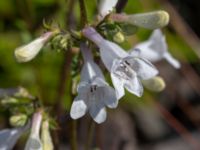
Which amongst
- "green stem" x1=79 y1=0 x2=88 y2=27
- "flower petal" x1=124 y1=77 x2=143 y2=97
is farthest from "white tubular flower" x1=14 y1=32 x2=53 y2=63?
"flower petal" x1=124 y1=77 x2=143 y2=97

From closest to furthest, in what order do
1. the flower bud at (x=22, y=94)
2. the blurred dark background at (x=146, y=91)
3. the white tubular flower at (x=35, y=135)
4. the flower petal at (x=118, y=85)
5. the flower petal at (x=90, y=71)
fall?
the flower petal at (x=118, y=85)
the flower petal at (x=90, y=71)
the white tubular flower at (x=35, y=135)
the flower bud at (x=22, y=94)
the blurred dark background at (x=146, y=91)

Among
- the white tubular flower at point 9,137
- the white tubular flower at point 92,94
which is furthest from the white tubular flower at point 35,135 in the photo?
the white tubular flower at point 92,94

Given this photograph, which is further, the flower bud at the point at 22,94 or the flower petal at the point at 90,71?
the flower bud at the point at 22,94

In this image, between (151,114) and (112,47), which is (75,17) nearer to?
(151,114)

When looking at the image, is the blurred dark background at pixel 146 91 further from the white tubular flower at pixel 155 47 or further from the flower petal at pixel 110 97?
the flower petal at pixel 110 97

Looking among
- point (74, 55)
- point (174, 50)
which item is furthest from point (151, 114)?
point (74, 55)

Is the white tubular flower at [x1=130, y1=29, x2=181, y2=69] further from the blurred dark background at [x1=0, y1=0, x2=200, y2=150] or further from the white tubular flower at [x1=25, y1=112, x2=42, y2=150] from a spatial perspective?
the blurred dark background at [x1=0, y1=0, x2=200, y2=150]
